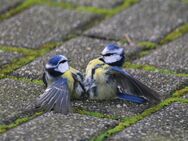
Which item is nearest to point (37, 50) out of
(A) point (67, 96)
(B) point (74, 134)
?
(A) point (67, 96)

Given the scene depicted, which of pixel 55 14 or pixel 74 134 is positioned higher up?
pixel 55 14

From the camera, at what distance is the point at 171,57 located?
410cm

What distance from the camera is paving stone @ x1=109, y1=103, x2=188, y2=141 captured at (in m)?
2.96

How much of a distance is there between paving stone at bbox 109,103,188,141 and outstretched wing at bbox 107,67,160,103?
0.10 metres

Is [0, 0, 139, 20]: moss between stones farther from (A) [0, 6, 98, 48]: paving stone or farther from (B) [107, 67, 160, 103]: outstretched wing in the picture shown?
(B) [107, 67, 160, 103]: outstretched wing

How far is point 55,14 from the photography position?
4.94 metres

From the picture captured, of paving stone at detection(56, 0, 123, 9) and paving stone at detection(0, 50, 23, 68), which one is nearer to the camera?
paving stone at detection(0, 50, 23, 68)

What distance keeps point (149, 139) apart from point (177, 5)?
233cm

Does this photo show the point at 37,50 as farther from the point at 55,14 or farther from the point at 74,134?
the point at 74,134

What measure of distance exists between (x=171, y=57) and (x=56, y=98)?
1114 millimetres

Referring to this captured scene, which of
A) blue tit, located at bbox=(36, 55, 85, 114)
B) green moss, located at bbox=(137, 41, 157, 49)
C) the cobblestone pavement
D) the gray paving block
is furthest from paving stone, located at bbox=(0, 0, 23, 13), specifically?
blue tit, located at bbox=(36, 55, 85, 114)

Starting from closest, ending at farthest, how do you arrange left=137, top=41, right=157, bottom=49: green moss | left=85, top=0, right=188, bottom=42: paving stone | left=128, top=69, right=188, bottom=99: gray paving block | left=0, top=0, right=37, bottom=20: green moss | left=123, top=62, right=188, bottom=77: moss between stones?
1. left=128, top=69, right=188, bottom=99: gray paving block
2. left=123, top=62, right=188, bottom=77: moss between stones
3. left=137, top=41, right=157, bottom=49: green moss
4. left=85, top=0, right=188, bottom=42: paving stone
5. left=0, top=0, right=37, bottom=20: green moss

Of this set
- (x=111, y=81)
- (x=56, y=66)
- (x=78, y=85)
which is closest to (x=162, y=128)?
(x=111, y=81)

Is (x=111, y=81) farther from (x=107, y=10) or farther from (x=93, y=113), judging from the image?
(x=107, y=10)
